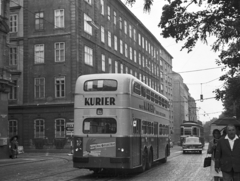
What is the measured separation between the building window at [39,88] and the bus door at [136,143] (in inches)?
1069

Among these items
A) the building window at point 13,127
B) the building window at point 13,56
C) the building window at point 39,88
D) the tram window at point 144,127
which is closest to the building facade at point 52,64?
the building window at point 39,88

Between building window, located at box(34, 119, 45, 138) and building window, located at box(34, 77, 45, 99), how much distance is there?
8.47ft

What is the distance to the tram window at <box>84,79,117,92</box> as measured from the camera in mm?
15725

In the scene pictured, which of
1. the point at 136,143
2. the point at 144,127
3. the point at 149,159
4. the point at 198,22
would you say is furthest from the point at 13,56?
the point at 198,22

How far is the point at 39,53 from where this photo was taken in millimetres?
43281

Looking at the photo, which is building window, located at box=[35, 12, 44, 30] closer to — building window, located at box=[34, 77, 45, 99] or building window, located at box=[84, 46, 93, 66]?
building window, located at box=[84, 46, 93, 66]

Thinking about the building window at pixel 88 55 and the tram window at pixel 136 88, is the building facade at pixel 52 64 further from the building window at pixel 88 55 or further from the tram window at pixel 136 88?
the tram window at pixel 136 88

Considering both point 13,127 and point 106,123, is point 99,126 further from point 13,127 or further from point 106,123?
point 13,127

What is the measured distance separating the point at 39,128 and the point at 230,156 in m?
35.5

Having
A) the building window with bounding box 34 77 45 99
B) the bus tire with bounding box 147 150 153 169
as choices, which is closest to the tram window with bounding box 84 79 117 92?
the bus tire with bounding box 147 150 153 169

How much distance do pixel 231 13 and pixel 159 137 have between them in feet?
42.8

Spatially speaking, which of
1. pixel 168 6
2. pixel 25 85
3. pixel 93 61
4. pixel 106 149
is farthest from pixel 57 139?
pixel 168 6

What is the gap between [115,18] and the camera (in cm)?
5456

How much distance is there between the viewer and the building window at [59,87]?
138ft
